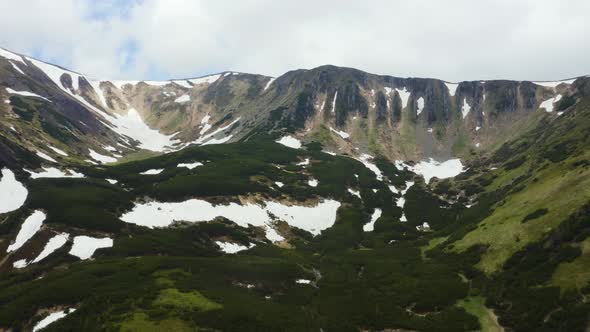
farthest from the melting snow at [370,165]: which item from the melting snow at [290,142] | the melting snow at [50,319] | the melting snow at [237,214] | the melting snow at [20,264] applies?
the melting snow at [50,319]

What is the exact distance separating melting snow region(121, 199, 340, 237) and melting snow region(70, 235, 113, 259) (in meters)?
12.0

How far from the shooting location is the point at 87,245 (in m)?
79.9

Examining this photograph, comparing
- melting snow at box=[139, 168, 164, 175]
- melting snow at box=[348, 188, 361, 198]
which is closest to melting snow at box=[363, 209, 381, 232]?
melting snow at box=[348, 188, 361, 198]

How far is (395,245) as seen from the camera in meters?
95.8

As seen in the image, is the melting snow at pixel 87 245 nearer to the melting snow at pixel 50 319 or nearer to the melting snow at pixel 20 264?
the melting snow at pixel 20 264

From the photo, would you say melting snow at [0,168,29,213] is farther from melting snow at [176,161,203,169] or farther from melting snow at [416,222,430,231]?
melting snow at [416,222,430,231]

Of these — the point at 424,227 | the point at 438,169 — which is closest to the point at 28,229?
the point at 424,227

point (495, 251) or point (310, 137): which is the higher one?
point (310, 137)

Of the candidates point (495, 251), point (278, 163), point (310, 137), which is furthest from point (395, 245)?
point (310, 137)

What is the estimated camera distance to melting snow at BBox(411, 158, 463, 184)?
166375 mm

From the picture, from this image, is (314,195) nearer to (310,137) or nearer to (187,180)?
(187,180)

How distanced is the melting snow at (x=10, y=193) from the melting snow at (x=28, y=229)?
5783 mm

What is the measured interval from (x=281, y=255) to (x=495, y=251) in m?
37.6

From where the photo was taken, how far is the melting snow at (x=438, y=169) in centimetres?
16638
